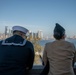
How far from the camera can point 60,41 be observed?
288 cm

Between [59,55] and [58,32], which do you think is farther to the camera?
[58,32]

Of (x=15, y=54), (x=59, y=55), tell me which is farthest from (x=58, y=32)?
(x=15, y=54)

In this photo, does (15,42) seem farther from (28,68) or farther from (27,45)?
Answer: (28,68)

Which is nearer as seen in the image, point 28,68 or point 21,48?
point 21,48

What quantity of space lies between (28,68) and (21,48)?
0.40 m

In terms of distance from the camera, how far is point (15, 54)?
2.74m

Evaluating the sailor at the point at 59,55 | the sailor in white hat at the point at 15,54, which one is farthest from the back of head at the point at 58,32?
the sailor in white hat at the point at 15,54

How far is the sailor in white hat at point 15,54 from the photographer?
2.71m

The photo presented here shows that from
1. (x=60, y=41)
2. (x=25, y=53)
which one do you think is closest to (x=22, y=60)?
(x=25, y=53)

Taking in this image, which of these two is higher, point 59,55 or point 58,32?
point 58,32

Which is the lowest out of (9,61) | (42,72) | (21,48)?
(42,72)

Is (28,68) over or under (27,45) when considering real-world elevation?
under

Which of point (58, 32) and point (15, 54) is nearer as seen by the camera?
point (15, 54)

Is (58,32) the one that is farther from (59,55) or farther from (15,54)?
(15,54)
